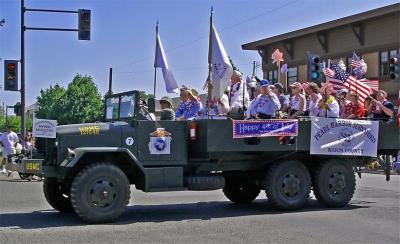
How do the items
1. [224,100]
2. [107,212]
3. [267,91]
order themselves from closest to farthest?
[107,212] → [267,91] → [224,100]

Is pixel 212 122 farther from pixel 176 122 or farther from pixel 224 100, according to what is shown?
pixel 224 100

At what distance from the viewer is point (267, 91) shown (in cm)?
1112

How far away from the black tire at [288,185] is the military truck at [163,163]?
0.06 ft

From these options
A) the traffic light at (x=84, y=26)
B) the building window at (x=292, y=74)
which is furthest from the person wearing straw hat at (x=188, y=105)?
the building window at (x=292, y=74)

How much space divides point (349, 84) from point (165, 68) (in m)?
4.65

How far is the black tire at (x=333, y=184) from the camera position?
11508 mm

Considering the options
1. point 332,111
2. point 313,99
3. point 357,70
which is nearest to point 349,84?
point 357,70

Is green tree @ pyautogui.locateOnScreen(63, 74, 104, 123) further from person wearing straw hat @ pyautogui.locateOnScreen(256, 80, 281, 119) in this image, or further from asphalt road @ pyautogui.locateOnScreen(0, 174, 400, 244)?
person wearing straw hat @ pyautogui.locateOnScreen(256, 80, 281, 119)

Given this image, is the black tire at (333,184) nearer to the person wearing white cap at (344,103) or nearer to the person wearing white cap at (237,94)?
the person wearing white cap at (344,103)

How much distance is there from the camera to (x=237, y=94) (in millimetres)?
12070

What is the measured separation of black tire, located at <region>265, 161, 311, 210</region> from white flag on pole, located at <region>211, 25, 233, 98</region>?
Answer: 1824 millimetres

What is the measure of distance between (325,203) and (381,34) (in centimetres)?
2094

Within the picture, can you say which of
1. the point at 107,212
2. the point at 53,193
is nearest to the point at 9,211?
the point at 53,193

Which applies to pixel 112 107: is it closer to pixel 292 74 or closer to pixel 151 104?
pixel 151 104
